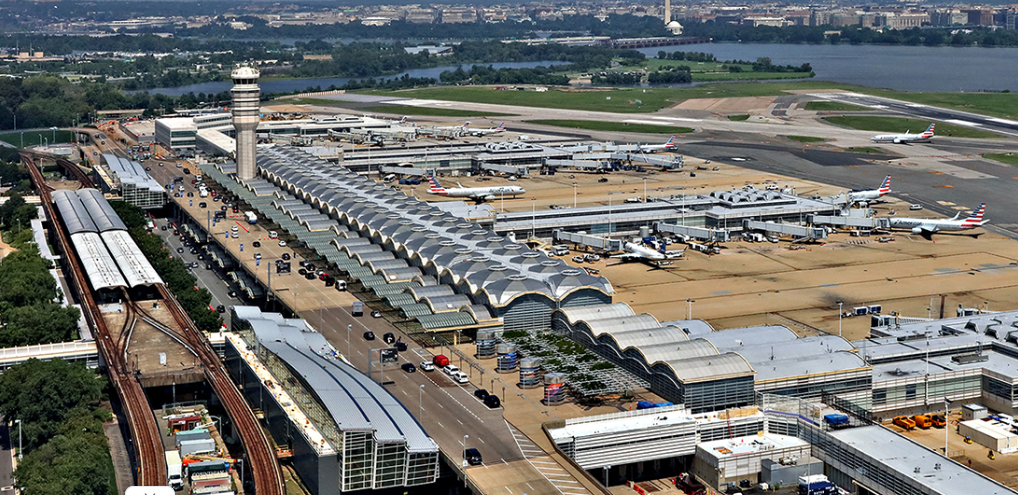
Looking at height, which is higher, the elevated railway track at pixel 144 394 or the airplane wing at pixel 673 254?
the airplane wing at pixel 673 254

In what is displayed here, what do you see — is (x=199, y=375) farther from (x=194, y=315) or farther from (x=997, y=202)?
(x=997, y=202)

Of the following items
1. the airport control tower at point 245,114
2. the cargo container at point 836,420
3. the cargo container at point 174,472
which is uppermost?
the airport control tower at point 245,114

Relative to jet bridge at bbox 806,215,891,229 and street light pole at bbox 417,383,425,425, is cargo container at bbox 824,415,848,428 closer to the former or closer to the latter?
street light pole at bbox 417,383,425,425

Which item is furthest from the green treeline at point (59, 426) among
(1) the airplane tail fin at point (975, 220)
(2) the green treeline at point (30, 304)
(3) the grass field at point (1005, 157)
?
(3) the grass field at point (1005, 157)

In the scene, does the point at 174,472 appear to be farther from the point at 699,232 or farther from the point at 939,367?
the point at 699,232

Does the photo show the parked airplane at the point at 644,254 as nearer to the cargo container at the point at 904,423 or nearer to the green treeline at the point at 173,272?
the green treeline at the point at 173,272

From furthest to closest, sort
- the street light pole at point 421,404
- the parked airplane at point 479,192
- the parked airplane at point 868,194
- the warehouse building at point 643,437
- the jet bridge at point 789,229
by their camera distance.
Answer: the parked airplane at point 479,192, the parked airplane at point 868,194, the jet bridge at point 789,229, the street light pole at point 421,404, the warehouse building at point 643,437

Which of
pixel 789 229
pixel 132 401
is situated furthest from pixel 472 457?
pixel 789 229
